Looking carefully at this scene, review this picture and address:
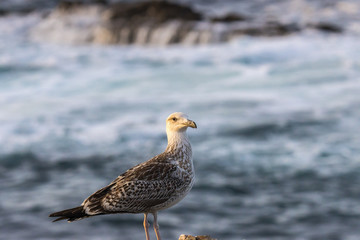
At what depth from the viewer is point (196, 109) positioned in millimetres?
25609

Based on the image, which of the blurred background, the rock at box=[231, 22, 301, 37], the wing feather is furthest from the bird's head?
the rock at box=[231, 22, 301, 37]

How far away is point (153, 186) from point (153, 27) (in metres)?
27.5

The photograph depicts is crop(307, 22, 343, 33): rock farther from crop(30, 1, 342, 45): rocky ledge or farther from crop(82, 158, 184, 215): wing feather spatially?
crop(82, 158, 184, 215): wing feather

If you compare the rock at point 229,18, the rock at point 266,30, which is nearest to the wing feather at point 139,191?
the rock at point 266,30

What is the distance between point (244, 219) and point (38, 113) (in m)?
12.3

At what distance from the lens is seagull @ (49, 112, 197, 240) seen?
8188 mm

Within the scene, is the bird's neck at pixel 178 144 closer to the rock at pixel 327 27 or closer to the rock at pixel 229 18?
the rock at pixel 327 27

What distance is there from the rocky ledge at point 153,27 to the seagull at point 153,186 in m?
25.8

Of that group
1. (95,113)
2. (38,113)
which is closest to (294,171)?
(95,113)

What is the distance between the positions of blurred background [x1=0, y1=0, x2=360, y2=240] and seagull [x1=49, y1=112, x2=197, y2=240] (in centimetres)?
640

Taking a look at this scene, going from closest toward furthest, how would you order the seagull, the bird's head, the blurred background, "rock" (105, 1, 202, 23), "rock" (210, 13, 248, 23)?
the seagull < the bird's head < the blurred background < "rock" (105, 1, 202, 23) < "rock" (210, 13, 248, 23)

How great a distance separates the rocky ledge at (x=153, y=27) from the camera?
34.4m

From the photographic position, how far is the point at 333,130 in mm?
22391

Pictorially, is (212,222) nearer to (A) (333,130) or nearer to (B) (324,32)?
(A) (333,130)
